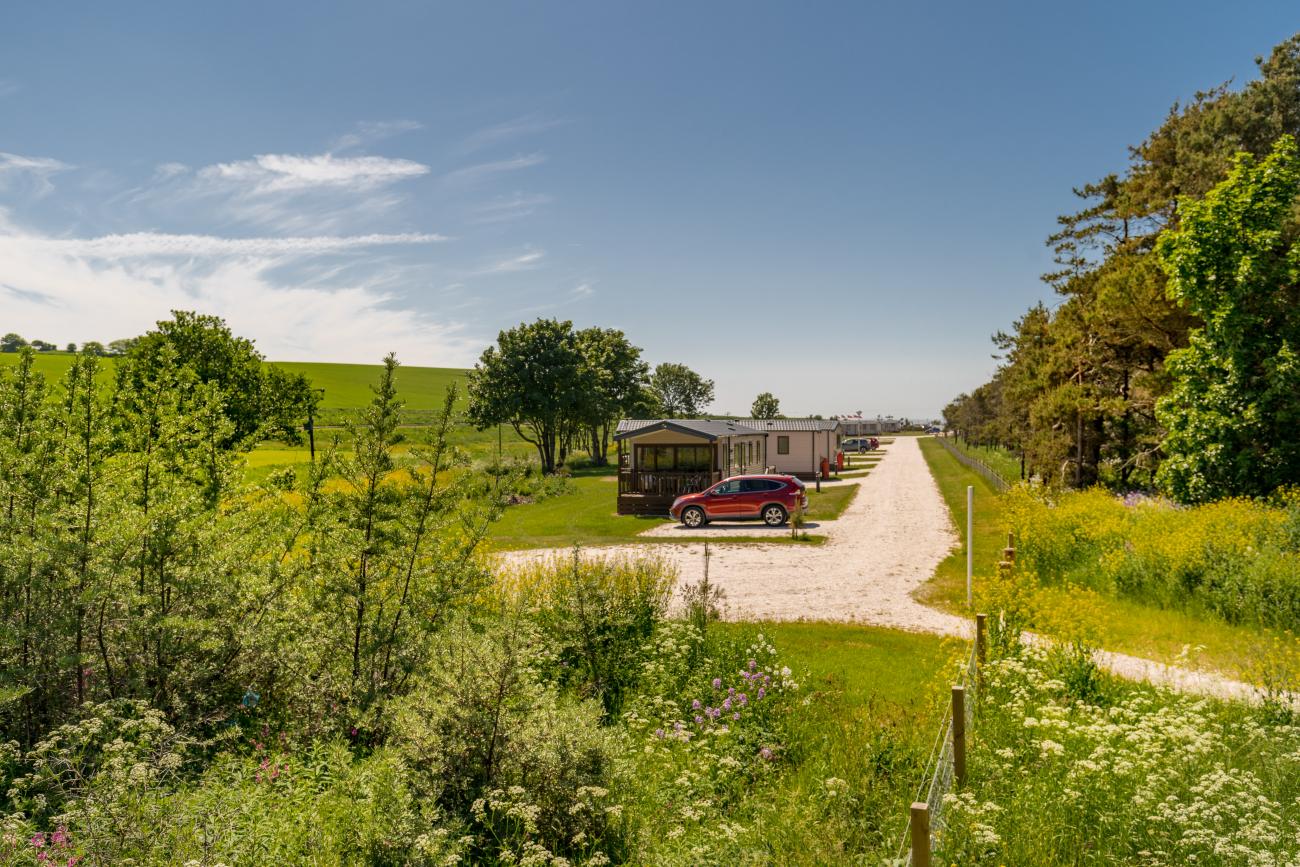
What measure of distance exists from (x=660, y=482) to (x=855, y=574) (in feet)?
38.6

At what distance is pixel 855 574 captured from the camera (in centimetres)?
1461

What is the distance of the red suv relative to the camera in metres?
21.7

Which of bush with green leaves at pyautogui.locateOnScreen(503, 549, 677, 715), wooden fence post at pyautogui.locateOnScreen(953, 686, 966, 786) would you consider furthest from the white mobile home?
wooden fence post at pyautogui.locateOnScreen(953, 686, 966, 786)

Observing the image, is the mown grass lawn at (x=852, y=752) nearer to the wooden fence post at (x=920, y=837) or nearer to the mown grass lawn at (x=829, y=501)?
the wooden fence post at (x=920, y=837)

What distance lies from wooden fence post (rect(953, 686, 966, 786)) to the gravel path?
3.73 m

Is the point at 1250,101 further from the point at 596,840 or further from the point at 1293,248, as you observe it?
the point at 596,840

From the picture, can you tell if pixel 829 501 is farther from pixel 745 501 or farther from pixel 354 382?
pixel 354 382

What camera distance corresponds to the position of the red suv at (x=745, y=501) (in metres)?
21.7

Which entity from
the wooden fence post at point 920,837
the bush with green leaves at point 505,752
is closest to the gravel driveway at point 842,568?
the bush with green leaves at point 505,752

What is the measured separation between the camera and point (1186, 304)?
16.0 m

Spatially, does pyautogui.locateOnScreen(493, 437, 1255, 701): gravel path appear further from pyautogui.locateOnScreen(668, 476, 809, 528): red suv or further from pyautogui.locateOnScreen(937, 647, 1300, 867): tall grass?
pyautogui.locateOnScreen(937, 647, 1300, 867): tall grass

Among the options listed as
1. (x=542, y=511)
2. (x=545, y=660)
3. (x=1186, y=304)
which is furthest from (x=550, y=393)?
(x=545, y=660)

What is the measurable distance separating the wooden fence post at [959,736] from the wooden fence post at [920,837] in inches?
61.5

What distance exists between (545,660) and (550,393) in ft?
126
